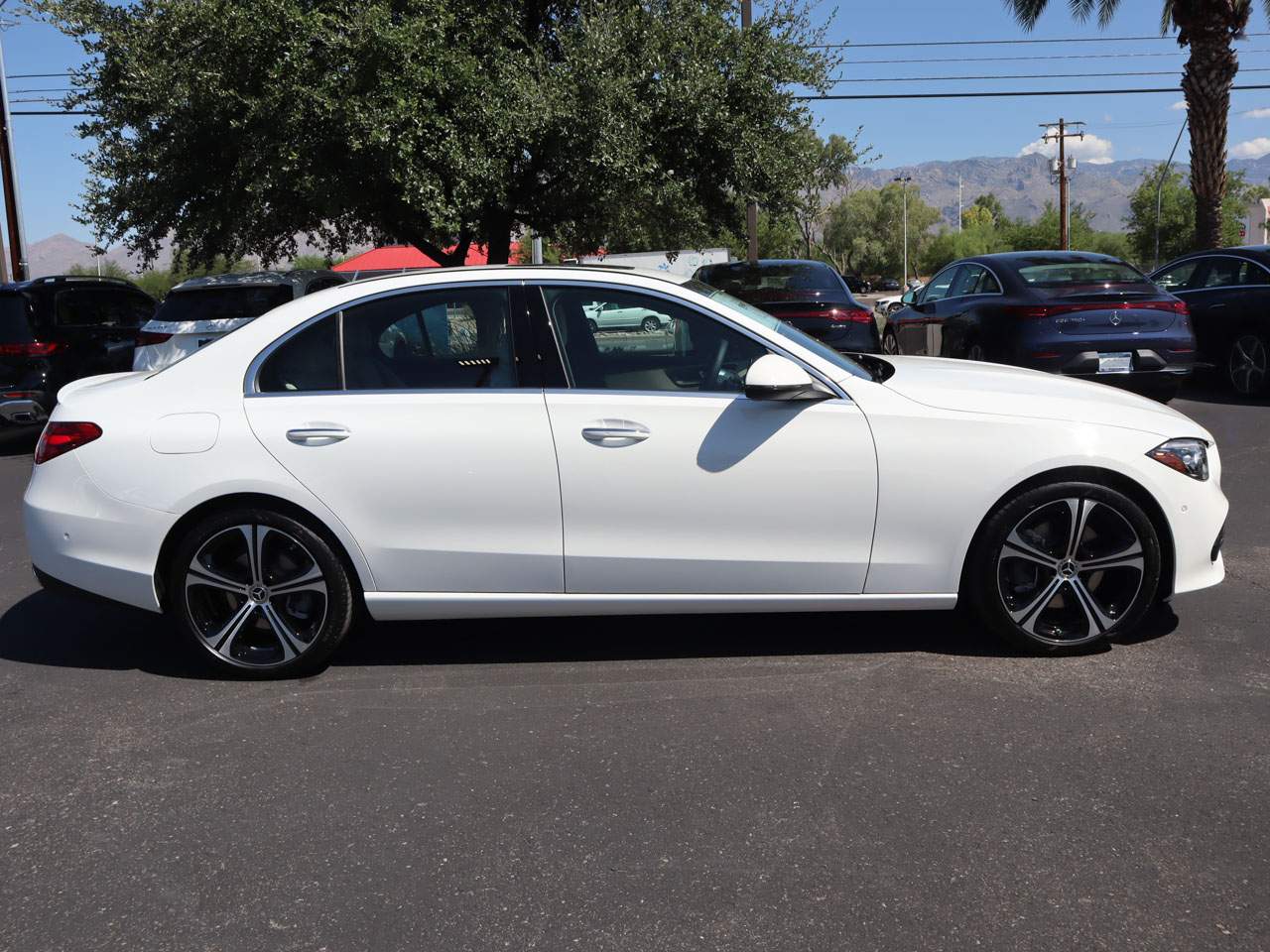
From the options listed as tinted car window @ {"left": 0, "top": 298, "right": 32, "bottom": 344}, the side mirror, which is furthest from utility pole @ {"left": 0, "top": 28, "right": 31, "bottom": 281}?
the side mirror

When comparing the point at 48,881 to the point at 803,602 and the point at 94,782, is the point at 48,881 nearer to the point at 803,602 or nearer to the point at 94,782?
the point at 94,782

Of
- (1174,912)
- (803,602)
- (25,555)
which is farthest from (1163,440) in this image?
(25,555)

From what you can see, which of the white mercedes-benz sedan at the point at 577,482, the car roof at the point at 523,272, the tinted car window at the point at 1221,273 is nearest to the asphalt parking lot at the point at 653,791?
the white mercedes-benz sedan at the point at 577,482

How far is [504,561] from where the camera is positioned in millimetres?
4488

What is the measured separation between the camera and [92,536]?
459 centimetres

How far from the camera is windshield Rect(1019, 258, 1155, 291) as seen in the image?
10.5 metres

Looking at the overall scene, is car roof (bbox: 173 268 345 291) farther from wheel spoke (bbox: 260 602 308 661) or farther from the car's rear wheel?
the car's rear wheel

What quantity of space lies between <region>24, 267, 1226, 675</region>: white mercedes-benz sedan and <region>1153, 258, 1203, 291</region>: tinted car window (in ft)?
30.2

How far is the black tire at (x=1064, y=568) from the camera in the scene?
449 centimetres

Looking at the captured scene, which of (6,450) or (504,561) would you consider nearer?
(504,561)

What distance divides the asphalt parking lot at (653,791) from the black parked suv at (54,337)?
6704mm

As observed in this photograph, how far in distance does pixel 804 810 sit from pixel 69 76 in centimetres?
1532

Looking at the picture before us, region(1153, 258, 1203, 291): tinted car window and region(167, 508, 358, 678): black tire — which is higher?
region(1153, 258, 1203, 291): tinted car window

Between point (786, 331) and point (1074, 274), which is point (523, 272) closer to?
point (786, 331)
